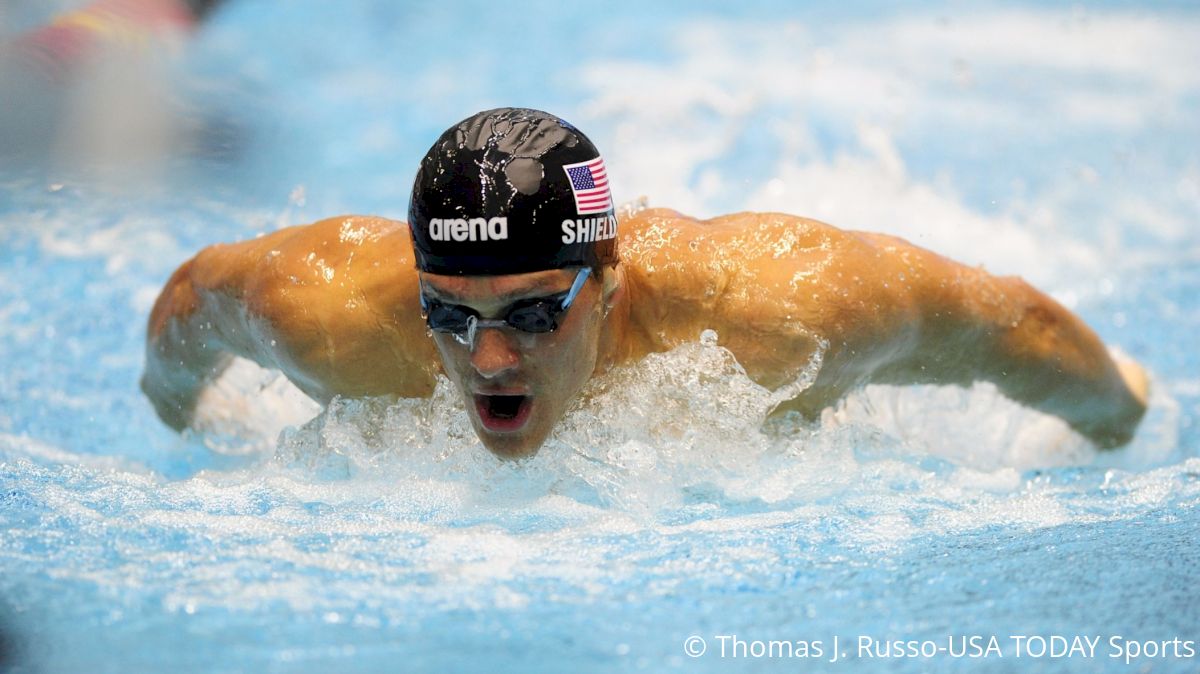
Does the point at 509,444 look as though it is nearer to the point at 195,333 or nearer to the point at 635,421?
the point at 635,421

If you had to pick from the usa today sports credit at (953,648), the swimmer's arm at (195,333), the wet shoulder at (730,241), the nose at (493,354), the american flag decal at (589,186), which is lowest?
the swimmer's arm at (195,333)

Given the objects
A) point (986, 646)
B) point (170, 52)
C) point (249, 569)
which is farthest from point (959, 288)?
point (170, 52)

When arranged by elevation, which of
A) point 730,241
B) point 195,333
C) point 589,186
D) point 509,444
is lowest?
point 195,333

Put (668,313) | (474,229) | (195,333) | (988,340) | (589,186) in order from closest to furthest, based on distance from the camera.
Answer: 1. (474,229)
2. (589,186)
3. (668,313)
4. (988,340)
5. (195,333)

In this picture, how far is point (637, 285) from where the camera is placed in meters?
2.58

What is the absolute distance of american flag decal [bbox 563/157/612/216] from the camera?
2.32 metres

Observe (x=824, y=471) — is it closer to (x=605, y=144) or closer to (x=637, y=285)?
(x=637, y=285)

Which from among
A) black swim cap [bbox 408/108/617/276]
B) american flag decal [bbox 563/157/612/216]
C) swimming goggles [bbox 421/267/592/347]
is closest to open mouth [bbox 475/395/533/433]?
swimming goggles [bbox 421/267/592/347]

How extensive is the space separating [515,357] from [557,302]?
14 cm


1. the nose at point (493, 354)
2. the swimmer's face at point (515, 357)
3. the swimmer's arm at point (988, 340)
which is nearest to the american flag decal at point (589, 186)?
the swimmer's face at point (515, 357)

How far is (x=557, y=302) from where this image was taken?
90.6 inches

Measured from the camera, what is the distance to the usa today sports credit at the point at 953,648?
1854mm

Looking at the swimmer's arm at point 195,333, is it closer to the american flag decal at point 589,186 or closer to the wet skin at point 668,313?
the wet skin at point 668,313

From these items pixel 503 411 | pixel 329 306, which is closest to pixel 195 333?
pixel 329 306
